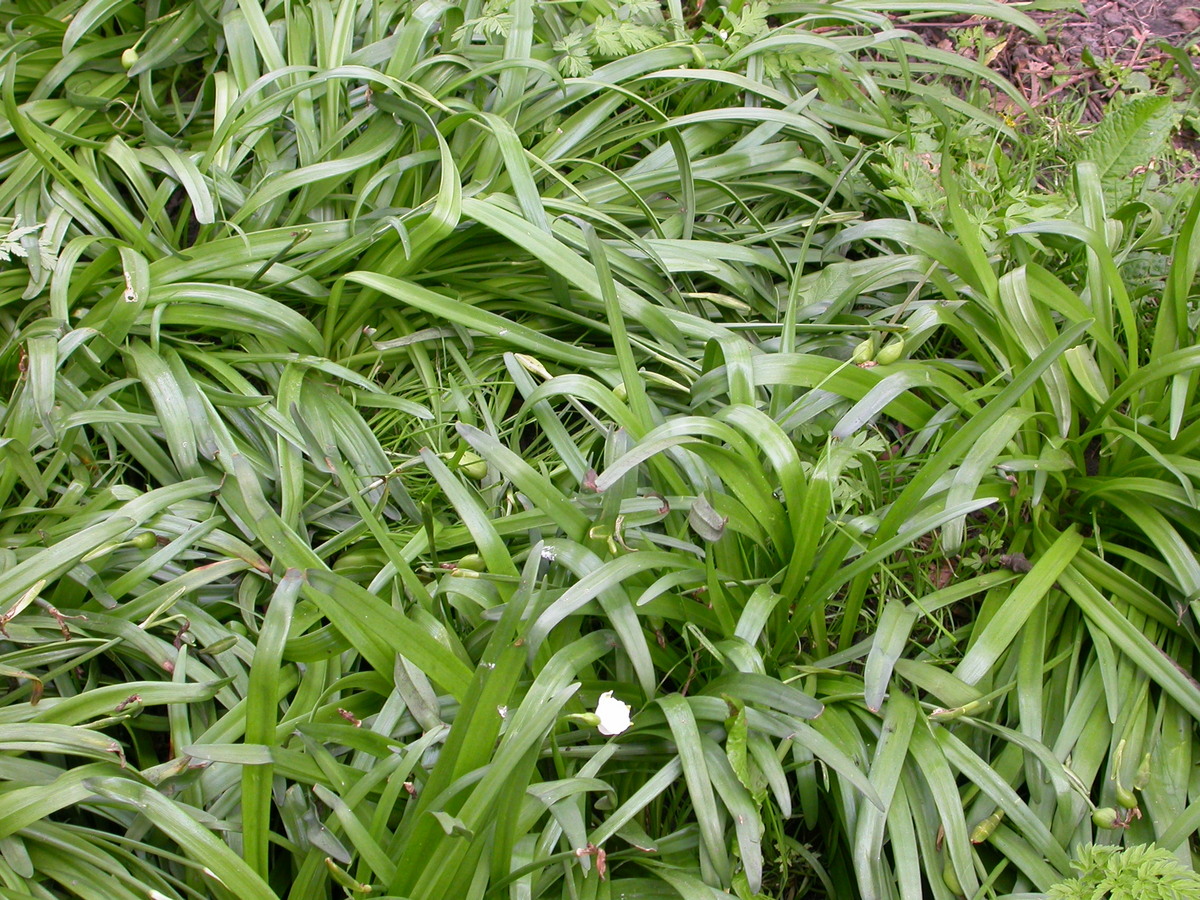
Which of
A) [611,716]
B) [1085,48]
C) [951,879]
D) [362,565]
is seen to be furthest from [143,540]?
[1085,48]

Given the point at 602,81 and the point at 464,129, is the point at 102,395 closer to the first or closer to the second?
the point at 464,129

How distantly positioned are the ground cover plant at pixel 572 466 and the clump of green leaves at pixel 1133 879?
0.10 meters

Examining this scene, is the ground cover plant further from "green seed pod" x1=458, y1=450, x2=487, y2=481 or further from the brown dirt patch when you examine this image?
the brown dirt patch

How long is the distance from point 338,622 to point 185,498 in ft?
1.68

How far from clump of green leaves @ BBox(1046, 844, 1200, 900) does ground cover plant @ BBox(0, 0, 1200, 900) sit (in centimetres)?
10

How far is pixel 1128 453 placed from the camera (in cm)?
170

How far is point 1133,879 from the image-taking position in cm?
126

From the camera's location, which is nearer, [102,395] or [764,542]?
[764,542]

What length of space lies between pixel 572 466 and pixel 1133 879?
1.08 metres

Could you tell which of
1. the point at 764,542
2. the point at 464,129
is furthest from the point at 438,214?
the point at 764,542

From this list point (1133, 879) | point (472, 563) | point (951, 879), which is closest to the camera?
point (1133, 879)

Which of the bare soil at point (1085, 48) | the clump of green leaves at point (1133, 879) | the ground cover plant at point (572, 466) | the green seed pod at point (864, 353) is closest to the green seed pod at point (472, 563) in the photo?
the ground cover plant at point (572, 466)

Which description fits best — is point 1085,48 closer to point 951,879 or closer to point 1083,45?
point 1083,45

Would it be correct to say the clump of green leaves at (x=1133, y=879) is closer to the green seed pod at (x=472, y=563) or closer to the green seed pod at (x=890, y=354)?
the green seed pod at (x=890, y=354)
